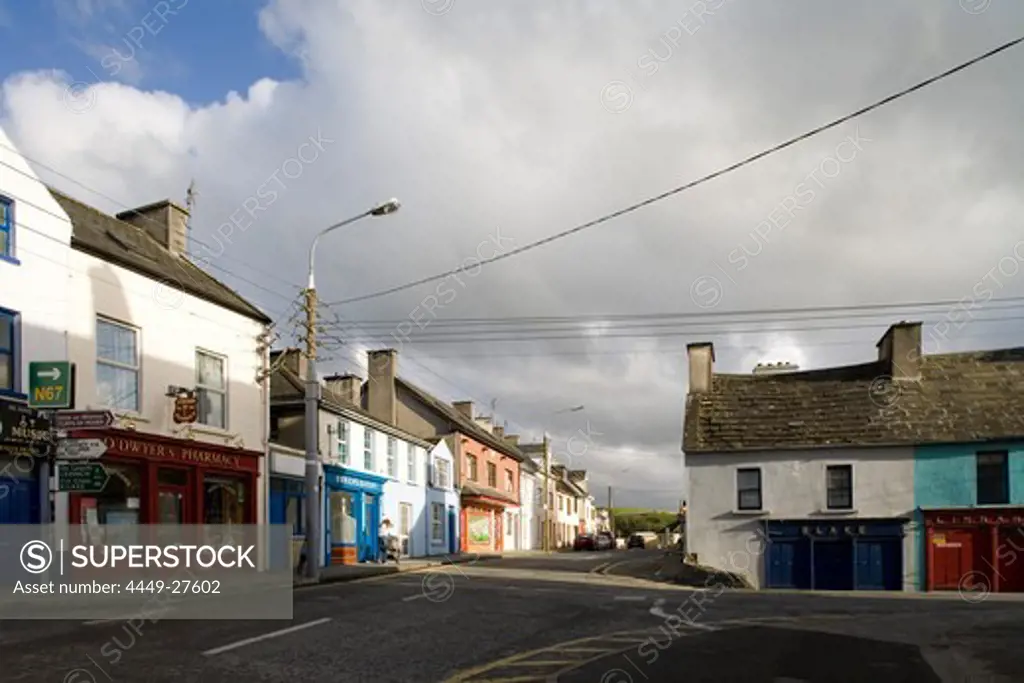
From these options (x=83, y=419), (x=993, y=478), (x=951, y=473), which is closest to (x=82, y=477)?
(x=83, y=419)

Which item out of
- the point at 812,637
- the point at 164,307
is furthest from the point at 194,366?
the point at 812,637

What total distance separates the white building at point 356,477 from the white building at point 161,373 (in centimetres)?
192

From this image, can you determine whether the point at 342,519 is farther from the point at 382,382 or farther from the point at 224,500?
the point at 382,382

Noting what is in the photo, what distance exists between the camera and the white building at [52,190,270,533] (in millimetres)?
20469

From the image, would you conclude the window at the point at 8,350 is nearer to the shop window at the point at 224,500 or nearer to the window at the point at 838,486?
the shop window at the point at 224,500

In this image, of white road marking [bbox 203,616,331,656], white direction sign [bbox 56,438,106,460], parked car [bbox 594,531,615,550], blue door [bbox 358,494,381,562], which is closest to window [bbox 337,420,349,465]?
blue door [bbox 358,494,381,562]

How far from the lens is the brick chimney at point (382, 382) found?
1827 inches

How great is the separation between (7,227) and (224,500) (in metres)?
9.60

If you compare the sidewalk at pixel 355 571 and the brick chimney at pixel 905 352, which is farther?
the brick chimney at pixel 905 352

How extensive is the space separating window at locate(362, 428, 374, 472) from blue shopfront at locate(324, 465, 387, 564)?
1.58 ft

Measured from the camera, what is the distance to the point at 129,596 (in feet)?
61.6

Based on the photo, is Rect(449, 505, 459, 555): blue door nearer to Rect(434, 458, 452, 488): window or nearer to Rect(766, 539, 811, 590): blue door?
Rect(434, 458, 452, 488): window

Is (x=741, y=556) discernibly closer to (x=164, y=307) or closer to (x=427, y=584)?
(x=427, y=584)

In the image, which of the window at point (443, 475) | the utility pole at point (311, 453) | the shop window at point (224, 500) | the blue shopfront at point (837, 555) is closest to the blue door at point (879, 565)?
the blue shopfront at point (837, 555)
